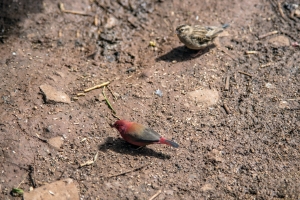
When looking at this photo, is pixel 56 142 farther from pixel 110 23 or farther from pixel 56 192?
pixel 110 23

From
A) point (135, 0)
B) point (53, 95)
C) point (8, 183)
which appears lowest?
point (8, 183)

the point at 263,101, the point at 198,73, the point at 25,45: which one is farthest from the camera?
the point at 25,45

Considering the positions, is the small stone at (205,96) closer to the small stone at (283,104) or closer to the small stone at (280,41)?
the small stone at (283,104)

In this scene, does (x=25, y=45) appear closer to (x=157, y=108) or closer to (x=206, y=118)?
(x=157, y=108)

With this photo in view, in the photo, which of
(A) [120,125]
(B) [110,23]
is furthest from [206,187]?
(B) [110,23]

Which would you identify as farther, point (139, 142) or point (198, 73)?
point (198, 73)

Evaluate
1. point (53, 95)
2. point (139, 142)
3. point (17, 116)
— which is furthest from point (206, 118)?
point (17, 116)
